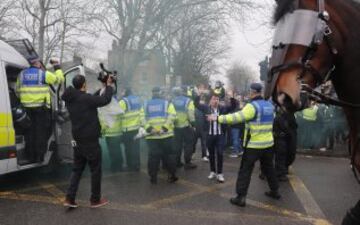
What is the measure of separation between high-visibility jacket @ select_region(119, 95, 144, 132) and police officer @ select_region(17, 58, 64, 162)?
77.2 inches

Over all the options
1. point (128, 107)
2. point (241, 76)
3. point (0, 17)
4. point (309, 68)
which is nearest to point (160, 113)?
point (128, 107)

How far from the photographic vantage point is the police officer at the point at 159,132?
8.60 meters

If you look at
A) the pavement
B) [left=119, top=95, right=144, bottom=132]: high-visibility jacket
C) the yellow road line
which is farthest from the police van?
the yellow road line

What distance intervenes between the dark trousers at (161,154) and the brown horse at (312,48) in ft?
19.1

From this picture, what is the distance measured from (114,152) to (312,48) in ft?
24.1

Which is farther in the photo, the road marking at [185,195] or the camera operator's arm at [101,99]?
the road marking at [185,195]

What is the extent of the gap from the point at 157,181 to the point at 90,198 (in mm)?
2051

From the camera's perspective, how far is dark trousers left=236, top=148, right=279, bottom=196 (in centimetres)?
690

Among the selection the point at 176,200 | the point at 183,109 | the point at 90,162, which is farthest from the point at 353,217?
the point at 183,109

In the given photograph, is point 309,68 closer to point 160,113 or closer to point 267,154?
point 267,154

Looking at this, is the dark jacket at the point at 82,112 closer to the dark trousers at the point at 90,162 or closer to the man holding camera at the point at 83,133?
the man holding camera at the point at 83,133

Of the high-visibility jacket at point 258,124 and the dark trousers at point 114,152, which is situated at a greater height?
the high-visibility jacket at point 258,124

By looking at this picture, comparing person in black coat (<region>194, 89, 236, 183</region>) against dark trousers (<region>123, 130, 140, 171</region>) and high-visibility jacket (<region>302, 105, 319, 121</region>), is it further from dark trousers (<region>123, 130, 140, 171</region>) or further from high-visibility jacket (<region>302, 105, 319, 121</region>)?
high-visibility jacket (<region>302, 105, 319, 121</region>)

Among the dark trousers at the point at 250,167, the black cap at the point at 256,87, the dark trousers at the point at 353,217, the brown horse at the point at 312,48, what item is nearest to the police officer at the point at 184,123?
the dark trousers at the point at 250,167
